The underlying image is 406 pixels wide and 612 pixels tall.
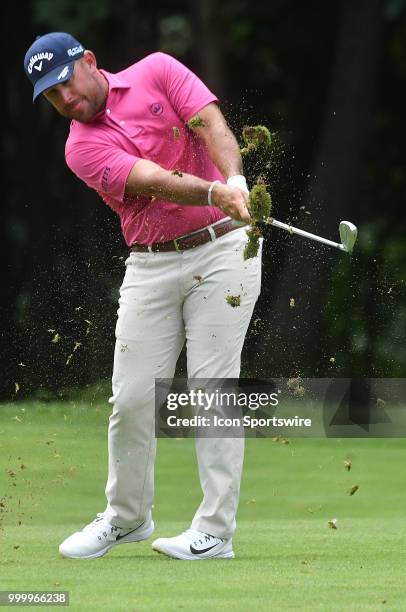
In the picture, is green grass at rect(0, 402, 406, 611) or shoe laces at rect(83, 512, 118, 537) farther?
shoe laces at rect(83, 512, 118, 537)

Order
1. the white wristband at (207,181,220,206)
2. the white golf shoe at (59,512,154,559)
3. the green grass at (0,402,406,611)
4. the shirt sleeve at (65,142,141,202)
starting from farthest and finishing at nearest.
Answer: the white golf shoe at (59,512,154,559)
the shirt sleeve at (65,142,141,202)
the white wristband at (207,181,220,206)
the green grass at (0,402,406,611)

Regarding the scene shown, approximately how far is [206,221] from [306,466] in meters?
4.25

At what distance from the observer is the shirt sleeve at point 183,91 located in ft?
18.4

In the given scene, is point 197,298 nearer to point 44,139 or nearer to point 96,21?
point 96,21

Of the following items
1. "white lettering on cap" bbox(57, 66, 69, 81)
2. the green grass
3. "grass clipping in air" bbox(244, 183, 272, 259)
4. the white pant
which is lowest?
the green grass

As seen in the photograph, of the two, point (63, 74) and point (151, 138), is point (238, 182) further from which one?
point (63, 74)

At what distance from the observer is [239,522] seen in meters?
7.27

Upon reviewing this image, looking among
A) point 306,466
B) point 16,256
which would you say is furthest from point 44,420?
point 16,256

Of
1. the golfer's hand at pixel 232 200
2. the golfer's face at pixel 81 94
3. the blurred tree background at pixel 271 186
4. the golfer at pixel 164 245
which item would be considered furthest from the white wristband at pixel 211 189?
the blurred tree background at pixel 271 186

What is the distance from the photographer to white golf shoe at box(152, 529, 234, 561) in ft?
18.5

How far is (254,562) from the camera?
5.56 m

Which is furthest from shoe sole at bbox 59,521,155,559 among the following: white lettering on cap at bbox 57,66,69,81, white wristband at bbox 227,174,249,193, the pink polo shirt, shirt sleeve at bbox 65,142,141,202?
white lettering on cap at bbox 57,66,69,81

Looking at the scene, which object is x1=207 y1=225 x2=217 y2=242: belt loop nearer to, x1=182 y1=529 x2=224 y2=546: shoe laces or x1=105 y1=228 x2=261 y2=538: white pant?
x1=105 y1=228 x2=261 y2=538: white pant

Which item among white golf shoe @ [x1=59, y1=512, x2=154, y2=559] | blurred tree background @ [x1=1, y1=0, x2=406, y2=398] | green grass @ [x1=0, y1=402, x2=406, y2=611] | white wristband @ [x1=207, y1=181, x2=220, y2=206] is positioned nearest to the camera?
green grass @ [x1=0, y1=402, x2=406, y2=611]
